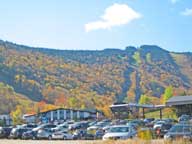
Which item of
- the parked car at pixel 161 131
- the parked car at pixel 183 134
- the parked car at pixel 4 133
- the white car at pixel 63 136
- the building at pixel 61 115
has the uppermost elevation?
the parked car at pixel 183 134

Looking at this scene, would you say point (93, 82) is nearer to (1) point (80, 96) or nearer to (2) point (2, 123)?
(1) point (80, 96)

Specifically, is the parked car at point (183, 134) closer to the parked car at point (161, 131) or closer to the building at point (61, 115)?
the parked car at point (161, 131)

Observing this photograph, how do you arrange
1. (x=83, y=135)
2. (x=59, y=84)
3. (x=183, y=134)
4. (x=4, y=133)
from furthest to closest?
(x=59, y=84)
(x=4, y=133)
(x=83, y=135)
(x=183, y=134)

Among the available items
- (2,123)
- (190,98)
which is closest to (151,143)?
(190,98)

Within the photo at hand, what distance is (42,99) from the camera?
158 meters

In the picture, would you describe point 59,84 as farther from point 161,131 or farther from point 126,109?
point 161,131

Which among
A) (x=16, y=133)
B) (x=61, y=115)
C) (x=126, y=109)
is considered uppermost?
(x=16, y=133)

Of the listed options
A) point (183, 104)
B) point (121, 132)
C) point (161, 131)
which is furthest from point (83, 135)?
point (183, 104)

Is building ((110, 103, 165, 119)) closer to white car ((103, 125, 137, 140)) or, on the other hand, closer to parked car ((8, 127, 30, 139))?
parked car ((8, 127, 30, 139))

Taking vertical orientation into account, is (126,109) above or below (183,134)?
below

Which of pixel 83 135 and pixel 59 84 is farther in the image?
pixel 59 84

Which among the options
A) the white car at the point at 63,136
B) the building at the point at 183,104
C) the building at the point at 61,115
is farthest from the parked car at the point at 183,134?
the building at the point at 61,115

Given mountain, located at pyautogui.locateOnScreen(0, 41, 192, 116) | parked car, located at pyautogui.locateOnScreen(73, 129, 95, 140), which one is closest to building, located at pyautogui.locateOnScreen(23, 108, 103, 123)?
mountain, located at pyautogui.locateOnScreen(0, 41, 192, 116)

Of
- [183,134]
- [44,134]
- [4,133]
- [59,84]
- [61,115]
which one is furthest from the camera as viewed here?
[59,84]
